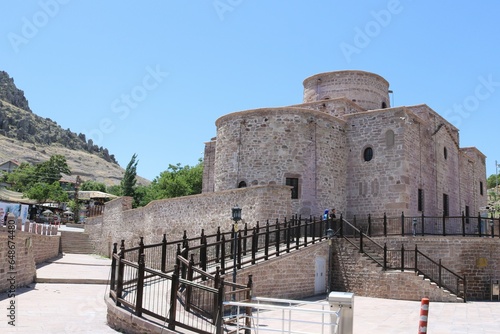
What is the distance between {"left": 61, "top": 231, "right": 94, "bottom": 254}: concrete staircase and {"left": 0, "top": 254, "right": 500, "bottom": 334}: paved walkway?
52.9 feet

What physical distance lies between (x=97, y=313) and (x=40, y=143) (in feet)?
424

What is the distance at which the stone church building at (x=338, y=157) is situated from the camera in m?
23.3

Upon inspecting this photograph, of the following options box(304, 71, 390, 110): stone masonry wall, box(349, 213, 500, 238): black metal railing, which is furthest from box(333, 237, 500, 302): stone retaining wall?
box(304, 71, 390, 110): stone masonry wall

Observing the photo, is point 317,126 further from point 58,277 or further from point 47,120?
point 47,120

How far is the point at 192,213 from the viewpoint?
22.1 meters

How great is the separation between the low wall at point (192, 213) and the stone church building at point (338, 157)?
298 centimetres

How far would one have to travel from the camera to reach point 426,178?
25.5m

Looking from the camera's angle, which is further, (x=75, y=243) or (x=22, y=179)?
(x=22, y=179)

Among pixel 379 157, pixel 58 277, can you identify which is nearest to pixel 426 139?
pixel 379 157

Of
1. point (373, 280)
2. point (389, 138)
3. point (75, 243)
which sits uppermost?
point (389, 138)

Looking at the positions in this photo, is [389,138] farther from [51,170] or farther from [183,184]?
[51,170]

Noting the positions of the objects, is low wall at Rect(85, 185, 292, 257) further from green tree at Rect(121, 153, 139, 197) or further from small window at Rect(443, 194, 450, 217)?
green tree at Rect(121, 153, 139, 197)

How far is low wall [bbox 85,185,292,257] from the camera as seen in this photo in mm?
18891

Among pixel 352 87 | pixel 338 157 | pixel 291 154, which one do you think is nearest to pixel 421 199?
pixel 338 157
